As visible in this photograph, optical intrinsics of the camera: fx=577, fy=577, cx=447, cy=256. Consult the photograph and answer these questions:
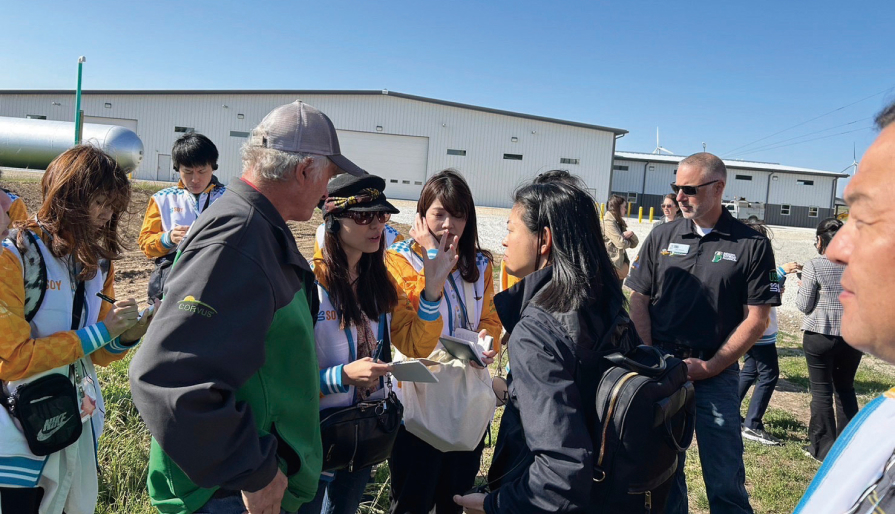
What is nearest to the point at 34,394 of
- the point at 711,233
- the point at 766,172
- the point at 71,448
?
the point at 71,448

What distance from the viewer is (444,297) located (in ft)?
10.8

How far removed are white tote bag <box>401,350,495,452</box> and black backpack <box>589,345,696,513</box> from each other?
3.66 ft

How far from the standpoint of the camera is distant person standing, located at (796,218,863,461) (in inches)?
211

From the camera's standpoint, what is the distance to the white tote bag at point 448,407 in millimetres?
2877

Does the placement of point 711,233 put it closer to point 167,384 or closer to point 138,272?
point 167,384

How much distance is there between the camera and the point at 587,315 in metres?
2.01

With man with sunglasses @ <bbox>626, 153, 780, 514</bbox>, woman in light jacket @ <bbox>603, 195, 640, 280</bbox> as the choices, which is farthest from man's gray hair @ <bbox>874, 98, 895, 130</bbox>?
woman in light jacket @ <bbox>603, 195, 640, 280</bbox>

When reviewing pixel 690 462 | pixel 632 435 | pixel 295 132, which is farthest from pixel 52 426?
pixel 690 462

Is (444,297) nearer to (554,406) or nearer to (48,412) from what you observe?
(554,406)

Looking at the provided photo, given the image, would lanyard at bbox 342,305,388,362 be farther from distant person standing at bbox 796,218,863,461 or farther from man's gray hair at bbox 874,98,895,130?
distant person standing at bbox 796,218,863,461

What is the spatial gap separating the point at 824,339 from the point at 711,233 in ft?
9.02

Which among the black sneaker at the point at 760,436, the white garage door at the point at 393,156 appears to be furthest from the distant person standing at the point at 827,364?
the white garage door at the point at 393,156

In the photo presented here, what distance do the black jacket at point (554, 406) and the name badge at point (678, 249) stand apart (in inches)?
74.7

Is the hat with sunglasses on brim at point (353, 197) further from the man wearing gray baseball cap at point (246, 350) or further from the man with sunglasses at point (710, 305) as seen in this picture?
the man with sunglasses at point (710, 305)
